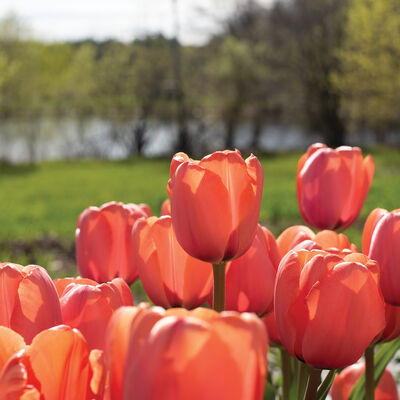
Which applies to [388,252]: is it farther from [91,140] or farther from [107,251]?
[91,140]

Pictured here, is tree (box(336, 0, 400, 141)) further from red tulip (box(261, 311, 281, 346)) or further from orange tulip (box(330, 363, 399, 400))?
red tulip (box(261, 311, 281, 346))

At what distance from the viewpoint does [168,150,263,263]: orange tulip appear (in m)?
0.74

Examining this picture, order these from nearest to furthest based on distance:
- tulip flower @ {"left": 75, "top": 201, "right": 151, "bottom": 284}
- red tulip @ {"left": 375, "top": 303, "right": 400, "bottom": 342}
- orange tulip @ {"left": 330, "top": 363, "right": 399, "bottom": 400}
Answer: red tulip @ {"left": 375, "top": 303, "right": 400, "bottom": 342}
tulip flower @ {"left": 75, "top": 201, "right": 151, "bottom": 284}
orange tulip @ {"left": 330, "top": 363, "right": 399, "bottom": 400}

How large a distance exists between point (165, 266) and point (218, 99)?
2416 cm

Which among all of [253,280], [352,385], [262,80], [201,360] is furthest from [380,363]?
[262,80]

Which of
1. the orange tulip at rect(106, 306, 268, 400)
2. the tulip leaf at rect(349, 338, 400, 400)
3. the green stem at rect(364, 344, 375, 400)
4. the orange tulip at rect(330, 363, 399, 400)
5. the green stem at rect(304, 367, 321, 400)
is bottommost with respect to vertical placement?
the orange tulip at rect(330, 363, 399, 400)

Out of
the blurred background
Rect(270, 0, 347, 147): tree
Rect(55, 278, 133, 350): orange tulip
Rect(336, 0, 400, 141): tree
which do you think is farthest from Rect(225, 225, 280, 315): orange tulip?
Rect(270, 0, 347, 147): tree

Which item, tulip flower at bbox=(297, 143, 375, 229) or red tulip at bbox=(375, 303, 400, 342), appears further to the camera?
tulip flower at bbox=(297, 143, 375, 229)

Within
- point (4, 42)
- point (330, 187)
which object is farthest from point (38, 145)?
point (330, 187)

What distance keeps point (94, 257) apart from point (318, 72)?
23688 mm

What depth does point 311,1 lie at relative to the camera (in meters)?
24.1

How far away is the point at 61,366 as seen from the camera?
0.53 meters

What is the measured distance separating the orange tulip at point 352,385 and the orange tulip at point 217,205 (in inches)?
19.4

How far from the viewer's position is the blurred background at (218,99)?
60.6 ft
